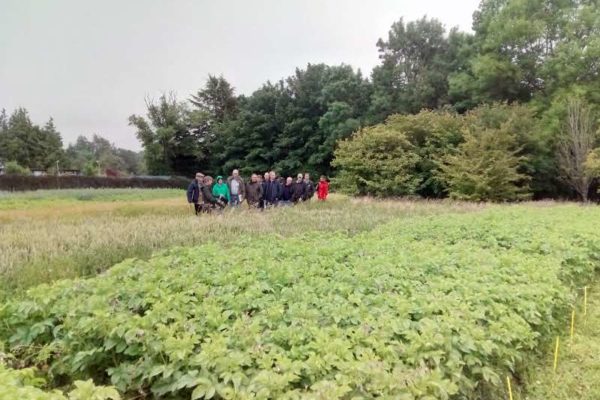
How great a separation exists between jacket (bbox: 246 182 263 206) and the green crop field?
9068 millimetres

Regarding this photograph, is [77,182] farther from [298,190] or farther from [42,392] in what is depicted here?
[42,392]

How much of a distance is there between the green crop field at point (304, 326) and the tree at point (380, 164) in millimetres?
18190

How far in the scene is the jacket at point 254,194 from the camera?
15.5m

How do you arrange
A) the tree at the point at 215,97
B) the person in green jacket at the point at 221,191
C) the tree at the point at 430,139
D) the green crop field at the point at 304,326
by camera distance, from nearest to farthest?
the green crop field at the point at 304,326, the person in green jacket at the point at 221,191, the tree at the point at 430,139, the tree at the point at 215,97

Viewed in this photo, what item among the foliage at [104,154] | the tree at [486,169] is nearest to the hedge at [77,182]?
the tree at [486,169]

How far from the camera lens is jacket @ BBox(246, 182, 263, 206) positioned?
50.9 feet

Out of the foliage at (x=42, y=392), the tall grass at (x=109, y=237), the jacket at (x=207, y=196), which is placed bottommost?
the tall grass at (x=109, y=237)

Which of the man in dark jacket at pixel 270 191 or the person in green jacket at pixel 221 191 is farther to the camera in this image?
the man in dark jacket at pixel 270 191

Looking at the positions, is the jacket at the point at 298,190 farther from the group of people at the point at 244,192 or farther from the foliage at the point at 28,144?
the foliage at the point at 28,144

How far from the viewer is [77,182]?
35125mm

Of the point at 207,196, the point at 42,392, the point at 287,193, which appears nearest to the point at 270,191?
the point at 287,193

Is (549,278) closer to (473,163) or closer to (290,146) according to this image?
(473,163)

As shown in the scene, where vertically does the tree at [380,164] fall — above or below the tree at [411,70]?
below

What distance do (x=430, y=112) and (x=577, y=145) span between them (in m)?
8.09
